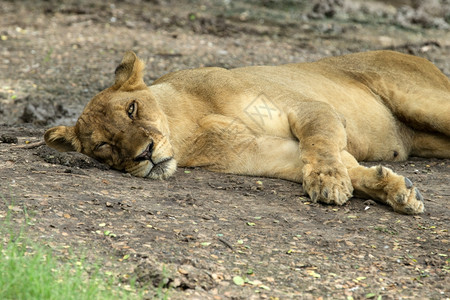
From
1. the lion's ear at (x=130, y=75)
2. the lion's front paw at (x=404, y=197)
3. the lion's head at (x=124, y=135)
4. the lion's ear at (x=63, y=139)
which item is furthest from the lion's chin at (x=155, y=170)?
the lion's front paw at (x=404, y=197)

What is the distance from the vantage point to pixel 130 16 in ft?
39.4

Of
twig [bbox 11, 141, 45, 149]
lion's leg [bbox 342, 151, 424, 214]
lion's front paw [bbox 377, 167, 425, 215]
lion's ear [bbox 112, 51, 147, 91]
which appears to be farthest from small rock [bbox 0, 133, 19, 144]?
lion's front paw [bbox 377, 167, 425, 215]

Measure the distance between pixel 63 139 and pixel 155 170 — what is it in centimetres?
82

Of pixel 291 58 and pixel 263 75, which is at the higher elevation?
pixel 263 75

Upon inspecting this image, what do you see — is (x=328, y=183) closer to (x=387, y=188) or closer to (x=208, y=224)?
(x=387, y=188)

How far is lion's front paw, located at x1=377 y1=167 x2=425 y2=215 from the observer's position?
182 inches

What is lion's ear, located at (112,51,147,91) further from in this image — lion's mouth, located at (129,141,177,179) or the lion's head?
lion's mouth, located at (129,141,177,179)

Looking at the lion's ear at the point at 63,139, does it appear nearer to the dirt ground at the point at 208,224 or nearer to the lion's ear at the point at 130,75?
the dirt ground at the point at 208,224

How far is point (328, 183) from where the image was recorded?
480cm

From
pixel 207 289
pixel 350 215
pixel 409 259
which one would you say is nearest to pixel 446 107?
pixel 350 215

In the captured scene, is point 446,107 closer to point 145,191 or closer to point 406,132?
point 406,132

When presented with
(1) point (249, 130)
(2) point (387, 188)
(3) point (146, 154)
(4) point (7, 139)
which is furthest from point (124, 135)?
(2) point (387, 188)

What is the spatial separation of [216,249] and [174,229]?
1.14ft

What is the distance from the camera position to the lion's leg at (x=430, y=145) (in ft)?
21.6
